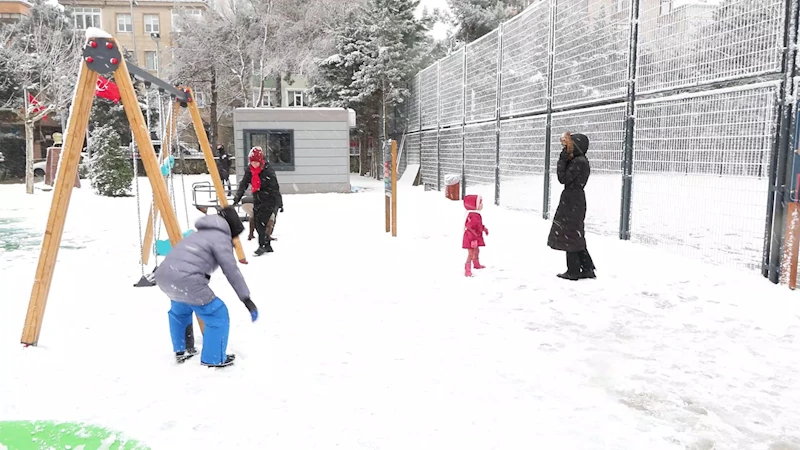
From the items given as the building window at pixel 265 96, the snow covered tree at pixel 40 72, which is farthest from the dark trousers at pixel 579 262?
the building window at pixel 265 96

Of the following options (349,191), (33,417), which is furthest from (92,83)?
(349,191)

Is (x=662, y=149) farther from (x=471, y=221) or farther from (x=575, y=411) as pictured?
(x=575, y=411)

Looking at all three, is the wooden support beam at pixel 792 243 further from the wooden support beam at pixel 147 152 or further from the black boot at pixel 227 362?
the wooden support beam at pixel 147 152

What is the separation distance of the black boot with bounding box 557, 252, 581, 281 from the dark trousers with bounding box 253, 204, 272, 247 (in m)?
4.18

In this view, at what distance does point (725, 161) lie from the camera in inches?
256

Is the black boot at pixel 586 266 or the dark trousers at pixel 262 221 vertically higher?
the dark trousers at pixel 262 221

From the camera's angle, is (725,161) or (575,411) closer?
(575,411)

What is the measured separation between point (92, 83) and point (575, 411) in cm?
404

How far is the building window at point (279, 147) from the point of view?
18375mm

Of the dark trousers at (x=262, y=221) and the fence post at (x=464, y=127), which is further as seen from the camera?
the fence post at (x=464, y=127)

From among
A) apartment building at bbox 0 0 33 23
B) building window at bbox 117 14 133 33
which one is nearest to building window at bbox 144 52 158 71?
building window at bbox 117 14 133 33

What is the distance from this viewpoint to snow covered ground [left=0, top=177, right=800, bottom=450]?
3.02 metres

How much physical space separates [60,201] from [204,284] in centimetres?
150

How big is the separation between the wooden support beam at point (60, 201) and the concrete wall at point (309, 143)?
543 inches
